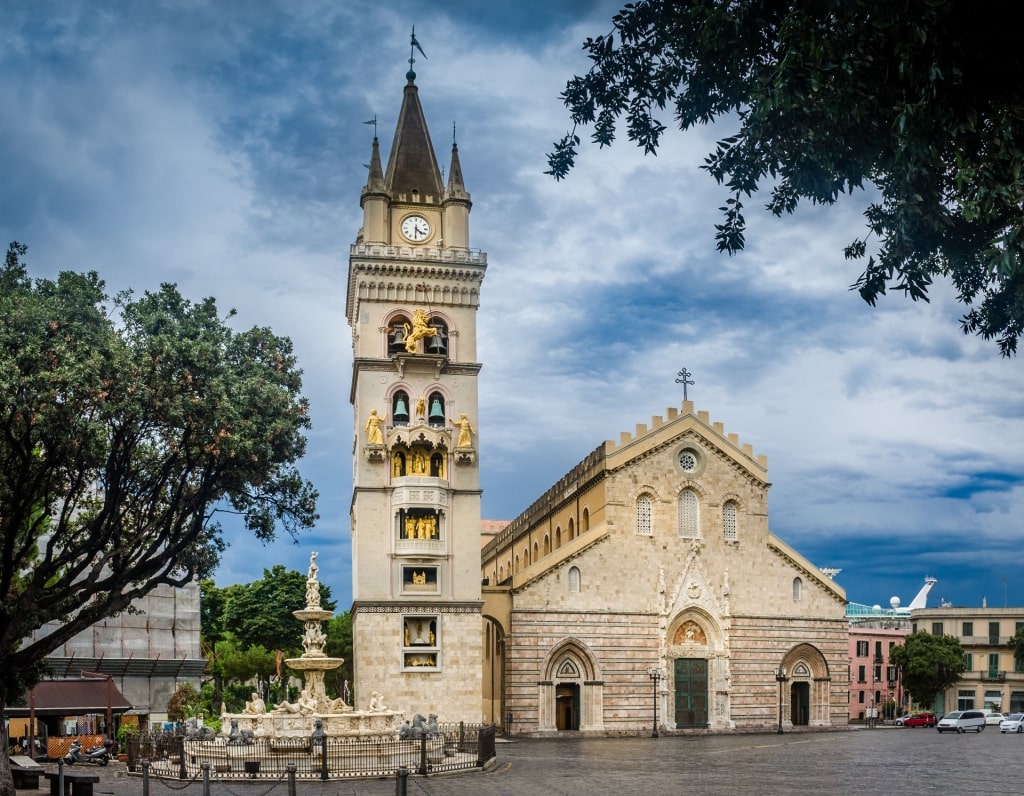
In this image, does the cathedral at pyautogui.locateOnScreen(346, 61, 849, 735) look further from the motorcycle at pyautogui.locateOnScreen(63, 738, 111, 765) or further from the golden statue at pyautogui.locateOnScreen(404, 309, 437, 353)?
the motorcycle at pyautogui.locateOnScreen(63, 738, 111, 765)

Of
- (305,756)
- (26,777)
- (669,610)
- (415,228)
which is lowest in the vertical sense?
(305,756)

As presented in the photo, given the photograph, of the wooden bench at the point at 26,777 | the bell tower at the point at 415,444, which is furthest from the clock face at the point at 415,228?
the wooden bench at the point at 26,777

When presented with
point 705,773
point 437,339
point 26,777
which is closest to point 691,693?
point 437,339

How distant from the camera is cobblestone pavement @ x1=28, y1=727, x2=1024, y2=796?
2788 centimetres

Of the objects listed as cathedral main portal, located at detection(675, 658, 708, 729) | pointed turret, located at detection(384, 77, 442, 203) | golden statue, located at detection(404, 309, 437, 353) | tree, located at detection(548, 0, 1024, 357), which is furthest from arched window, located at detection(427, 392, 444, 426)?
tree, located at detection(548, 0, 1024, 357)

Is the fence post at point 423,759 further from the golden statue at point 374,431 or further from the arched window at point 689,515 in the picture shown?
the arched window at point 689,515

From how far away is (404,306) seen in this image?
56.4 meters

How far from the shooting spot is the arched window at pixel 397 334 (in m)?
55.7

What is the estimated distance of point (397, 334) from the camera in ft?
184

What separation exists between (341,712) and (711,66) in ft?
97.5

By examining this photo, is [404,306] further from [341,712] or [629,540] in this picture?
[341,712]

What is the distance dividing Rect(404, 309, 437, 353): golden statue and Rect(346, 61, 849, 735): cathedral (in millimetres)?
89

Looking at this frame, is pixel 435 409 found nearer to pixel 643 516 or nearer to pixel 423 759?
pixel 643 516

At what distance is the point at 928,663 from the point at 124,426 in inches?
2862
